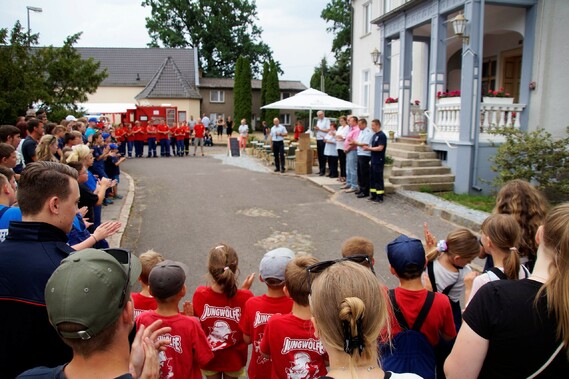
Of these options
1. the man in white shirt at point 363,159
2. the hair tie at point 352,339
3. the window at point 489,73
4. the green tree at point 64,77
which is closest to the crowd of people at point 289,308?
the hair tie at point 352,339

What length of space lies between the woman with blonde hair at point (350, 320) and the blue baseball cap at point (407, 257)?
103cm

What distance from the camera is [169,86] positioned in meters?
43.4

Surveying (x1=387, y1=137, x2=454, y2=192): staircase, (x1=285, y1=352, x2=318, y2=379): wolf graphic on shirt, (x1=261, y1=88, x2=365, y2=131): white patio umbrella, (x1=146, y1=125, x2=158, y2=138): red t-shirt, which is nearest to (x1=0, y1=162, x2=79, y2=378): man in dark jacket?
(x1=285, y1=352, x2=318, y2=379): wolf graphic on shirt

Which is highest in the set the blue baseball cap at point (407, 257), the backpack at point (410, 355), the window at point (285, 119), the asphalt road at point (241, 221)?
the window at point (285, 119)

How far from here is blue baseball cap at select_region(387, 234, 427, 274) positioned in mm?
2820

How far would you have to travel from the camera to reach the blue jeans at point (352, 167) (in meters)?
13.0

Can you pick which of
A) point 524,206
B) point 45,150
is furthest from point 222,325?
point 45,150

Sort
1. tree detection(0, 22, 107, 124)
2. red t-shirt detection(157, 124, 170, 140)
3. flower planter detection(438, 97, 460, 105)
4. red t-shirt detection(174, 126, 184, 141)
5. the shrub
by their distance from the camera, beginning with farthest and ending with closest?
red t-shirt detection(174, 126, 184, 141)
red t-shirt detection(157, 124, 170, 140)
flower planter detection(438, 97, 460, 105)
tree detection(0, 22, 107, 124)
the shrub

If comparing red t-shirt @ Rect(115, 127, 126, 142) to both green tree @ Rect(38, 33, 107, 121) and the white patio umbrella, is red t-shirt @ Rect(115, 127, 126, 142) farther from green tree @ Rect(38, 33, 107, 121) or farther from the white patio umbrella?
the white patio umbrella

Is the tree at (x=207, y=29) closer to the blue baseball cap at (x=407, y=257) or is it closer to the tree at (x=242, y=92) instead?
the tree at (x=242, y=92)

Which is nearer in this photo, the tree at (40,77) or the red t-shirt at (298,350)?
the red t-shirt at (298,350)

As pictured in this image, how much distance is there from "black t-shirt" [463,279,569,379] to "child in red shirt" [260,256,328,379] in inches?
38.3

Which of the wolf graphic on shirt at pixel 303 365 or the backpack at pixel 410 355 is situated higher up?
the backpack at pixel 410 355

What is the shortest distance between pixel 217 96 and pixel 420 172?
129ft
